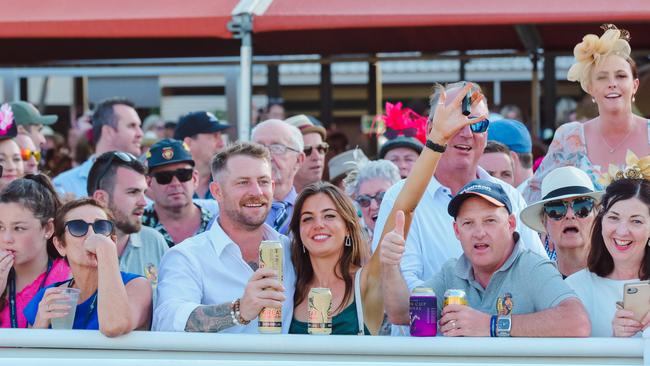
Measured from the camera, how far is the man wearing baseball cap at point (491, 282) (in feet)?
12.1

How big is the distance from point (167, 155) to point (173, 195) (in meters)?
0.29

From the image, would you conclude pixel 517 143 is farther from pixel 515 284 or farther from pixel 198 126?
pixel 515 284

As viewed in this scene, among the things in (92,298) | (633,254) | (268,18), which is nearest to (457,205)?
(633,254)

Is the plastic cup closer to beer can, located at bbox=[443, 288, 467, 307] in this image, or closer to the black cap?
beer can, located at bbox=[443, 288, 467, 307]

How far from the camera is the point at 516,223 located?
170 inches

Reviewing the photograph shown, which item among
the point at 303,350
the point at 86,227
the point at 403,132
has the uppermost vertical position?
the point at 403,132

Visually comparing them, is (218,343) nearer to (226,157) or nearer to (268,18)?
(226,157)

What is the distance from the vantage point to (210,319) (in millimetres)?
3967

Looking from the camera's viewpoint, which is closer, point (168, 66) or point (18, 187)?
point (18, 187)

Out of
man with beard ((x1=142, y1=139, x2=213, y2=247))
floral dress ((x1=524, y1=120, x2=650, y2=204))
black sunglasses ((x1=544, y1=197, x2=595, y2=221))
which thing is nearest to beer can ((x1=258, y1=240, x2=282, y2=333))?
black sunglasses ((x1=544, y1=197, x2=595, y2=221))

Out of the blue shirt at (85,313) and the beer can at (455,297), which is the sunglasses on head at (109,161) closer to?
the blue shirt at (85,313)

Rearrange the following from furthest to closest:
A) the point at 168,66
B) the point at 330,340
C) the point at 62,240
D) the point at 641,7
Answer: the point at 168,66, the point at 641,7, the point at 62,240, the point at 330,340

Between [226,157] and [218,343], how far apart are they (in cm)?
142

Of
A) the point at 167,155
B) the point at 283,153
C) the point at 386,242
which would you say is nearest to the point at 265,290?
the point at 386,242
